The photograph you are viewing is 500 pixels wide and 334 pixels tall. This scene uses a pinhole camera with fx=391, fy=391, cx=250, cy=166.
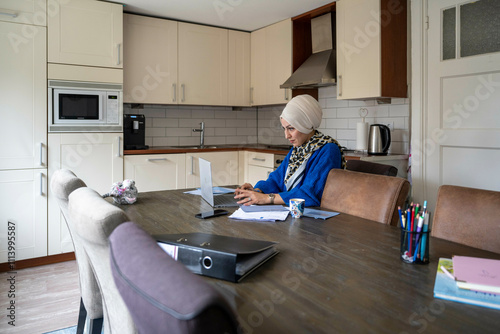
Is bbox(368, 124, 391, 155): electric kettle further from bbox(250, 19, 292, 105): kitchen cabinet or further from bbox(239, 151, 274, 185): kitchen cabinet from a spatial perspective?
bbox(250, 19, 292, 105): kitchen cabinet

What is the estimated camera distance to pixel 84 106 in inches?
143

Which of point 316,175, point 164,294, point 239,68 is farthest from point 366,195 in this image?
point 239,68

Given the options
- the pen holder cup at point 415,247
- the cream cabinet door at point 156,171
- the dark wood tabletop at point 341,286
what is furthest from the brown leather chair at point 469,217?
the cream cabinet door at point 156,171

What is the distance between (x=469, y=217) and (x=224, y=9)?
338cm

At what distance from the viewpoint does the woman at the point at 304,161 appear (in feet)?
6.42


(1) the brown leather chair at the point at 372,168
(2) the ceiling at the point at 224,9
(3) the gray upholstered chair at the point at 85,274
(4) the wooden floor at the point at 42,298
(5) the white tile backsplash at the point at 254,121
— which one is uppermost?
(2) the ceiling at the point at 224,9

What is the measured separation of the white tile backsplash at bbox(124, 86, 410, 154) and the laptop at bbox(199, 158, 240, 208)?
7.16 feet

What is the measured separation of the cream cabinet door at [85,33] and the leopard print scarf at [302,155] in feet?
7.61

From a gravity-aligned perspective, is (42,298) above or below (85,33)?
below

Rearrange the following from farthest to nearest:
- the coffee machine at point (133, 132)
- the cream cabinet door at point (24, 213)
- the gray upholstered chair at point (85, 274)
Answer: the coffee machine at point (133, 132), the cream cabinet door at point (24, 213), the gray upholstered chair at point (85, 274)

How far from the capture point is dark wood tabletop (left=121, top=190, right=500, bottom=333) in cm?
73

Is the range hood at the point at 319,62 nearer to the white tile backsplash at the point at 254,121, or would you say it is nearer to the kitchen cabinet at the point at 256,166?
the white tile backsplash at the point at 254,121

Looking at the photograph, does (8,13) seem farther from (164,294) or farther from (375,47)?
(164,294)

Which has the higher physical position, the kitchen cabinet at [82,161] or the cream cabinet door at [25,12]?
the cream cabinet door at [25,12]
